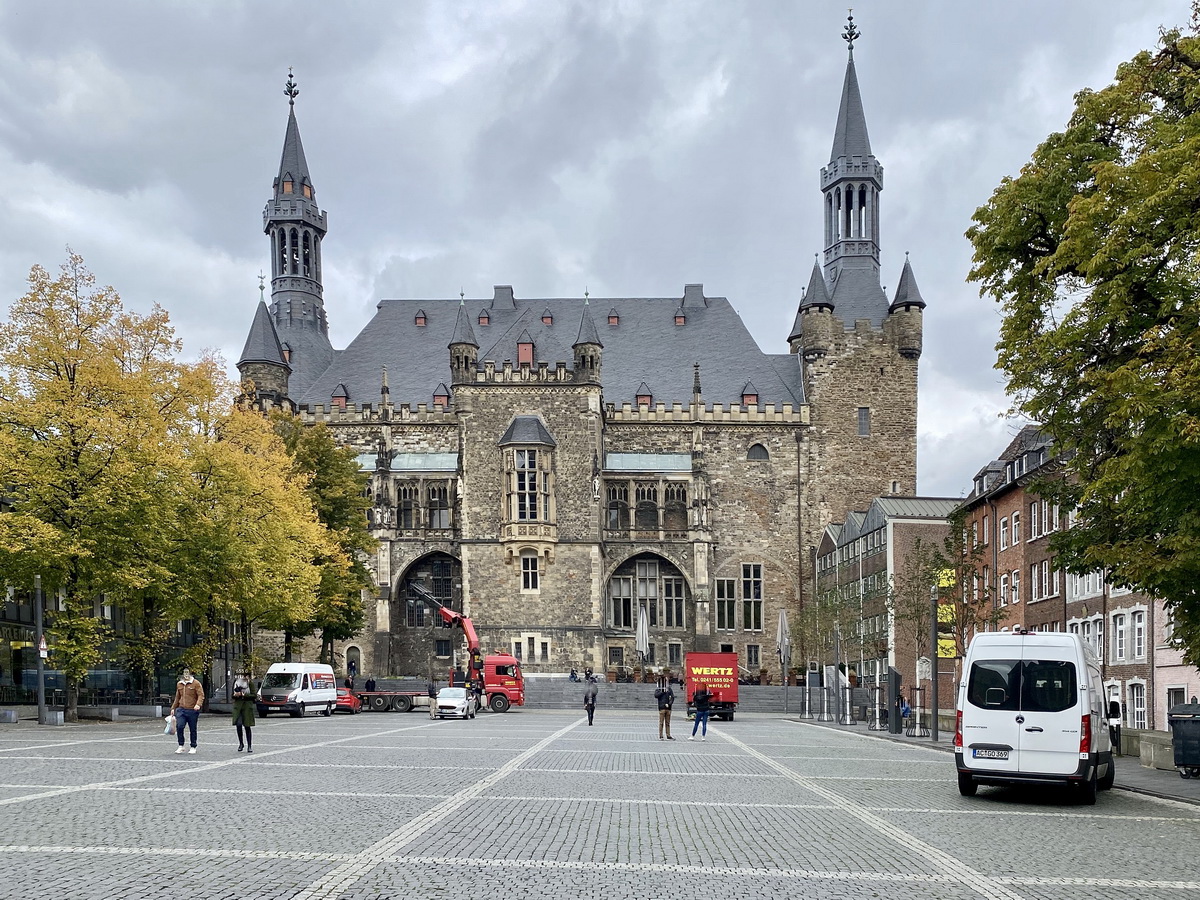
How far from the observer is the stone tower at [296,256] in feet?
260

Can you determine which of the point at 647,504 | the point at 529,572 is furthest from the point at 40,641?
the point at 647,504

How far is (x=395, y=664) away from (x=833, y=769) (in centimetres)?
5018

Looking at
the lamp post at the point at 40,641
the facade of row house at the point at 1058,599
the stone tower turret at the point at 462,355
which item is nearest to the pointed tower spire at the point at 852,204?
the stone tower turret at the point at 462,355

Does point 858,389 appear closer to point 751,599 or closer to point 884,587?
point 751,599

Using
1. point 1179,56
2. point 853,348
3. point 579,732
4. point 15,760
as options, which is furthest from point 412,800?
point 853,348

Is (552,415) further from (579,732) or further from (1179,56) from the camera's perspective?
(1179,56)

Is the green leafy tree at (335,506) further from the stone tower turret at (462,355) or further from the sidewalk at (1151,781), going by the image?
the sidewalk at (1151,781)

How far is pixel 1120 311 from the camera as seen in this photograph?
1912 cm

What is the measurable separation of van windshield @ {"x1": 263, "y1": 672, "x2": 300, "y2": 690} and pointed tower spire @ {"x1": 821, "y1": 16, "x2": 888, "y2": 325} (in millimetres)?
42364

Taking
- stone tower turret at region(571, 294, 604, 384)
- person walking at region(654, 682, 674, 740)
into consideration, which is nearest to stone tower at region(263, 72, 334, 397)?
stone tower turret at region(571, 294, 604, 384)

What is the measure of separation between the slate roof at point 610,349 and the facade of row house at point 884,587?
49.3 ft

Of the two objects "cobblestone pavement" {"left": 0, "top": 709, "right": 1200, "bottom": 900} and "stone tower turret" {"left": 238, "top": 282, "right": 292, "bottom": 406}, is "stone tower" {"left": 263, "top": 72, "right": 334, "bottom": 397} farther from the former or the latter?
"cobblestone pavement" {"left": 0, "top": 709, "right": 1200, "bottom": 900}

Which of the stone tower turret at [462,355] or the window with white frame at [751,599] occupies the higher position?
the stone tower turret at [462,355]

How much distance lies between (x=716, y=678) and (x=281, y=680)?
50.3 ft
